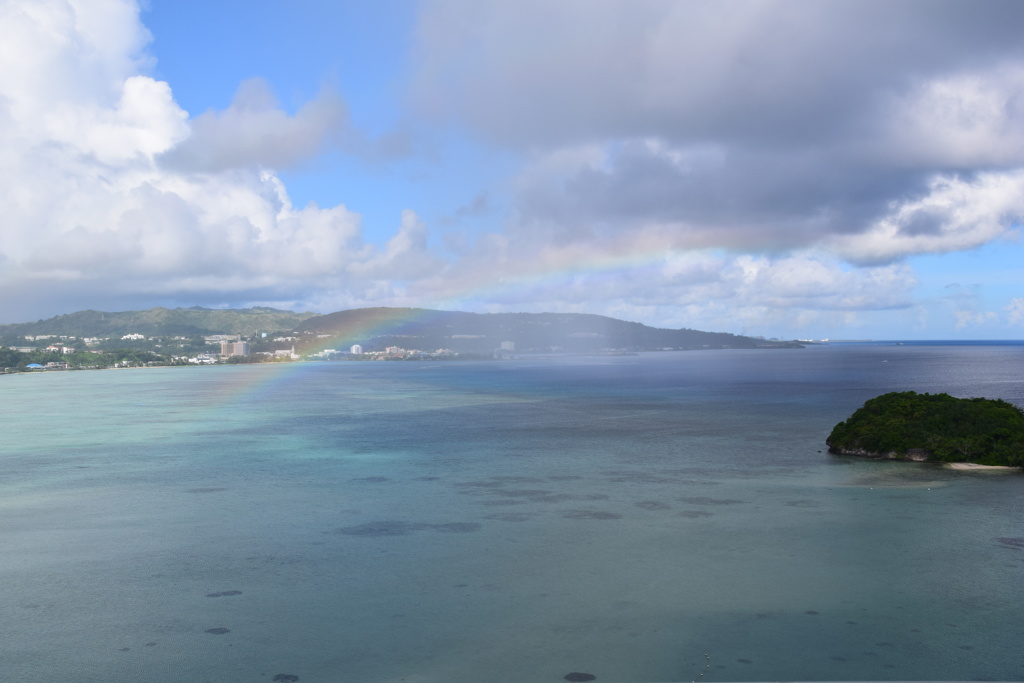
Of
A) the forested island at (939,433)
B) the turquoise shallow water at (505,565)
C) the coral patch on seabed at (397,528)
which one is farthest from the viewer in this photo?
the forested island at (939,433)

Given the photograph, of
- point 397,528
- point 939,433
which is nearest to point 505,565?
point 397,528

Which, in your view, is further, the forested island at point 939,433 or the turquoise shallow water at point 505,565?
the forested island at point 939,433

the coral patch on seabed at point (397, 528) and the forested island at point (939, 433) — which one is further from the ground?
the forested island at point (939, 433)

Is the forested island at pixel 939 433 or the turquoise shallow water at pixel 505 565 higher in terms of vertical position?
the forested island at pixel 939 433

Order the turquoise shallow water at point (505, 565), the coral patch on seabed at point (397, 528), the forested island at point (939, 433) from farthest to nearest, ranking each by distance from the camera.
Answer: the forested island at point (939, 433)
the coral patch on seabed at point (397, 528)
the turquoise shallow water at point (505, 565)

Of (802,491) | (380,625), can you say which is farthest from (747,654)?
(802,491)

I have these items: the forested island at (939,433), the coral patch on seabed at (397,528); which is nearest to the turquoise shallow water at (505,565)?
the coral patch on seabed at (397,528)

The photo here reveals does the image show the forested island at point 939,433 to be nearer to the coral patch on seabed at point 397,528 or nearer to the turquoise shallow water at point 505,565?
the turquoise shallow water at point 505,565

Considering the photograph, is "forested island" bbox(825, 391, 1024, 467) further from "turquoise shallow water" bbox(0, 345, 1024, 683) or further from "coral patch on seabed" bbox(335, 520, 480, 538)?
"coral patch on seabed" bbox(335, 520, 480, 538)

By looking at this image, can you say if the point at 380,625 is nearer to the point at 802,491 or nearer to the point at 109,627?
the point at 109,627
